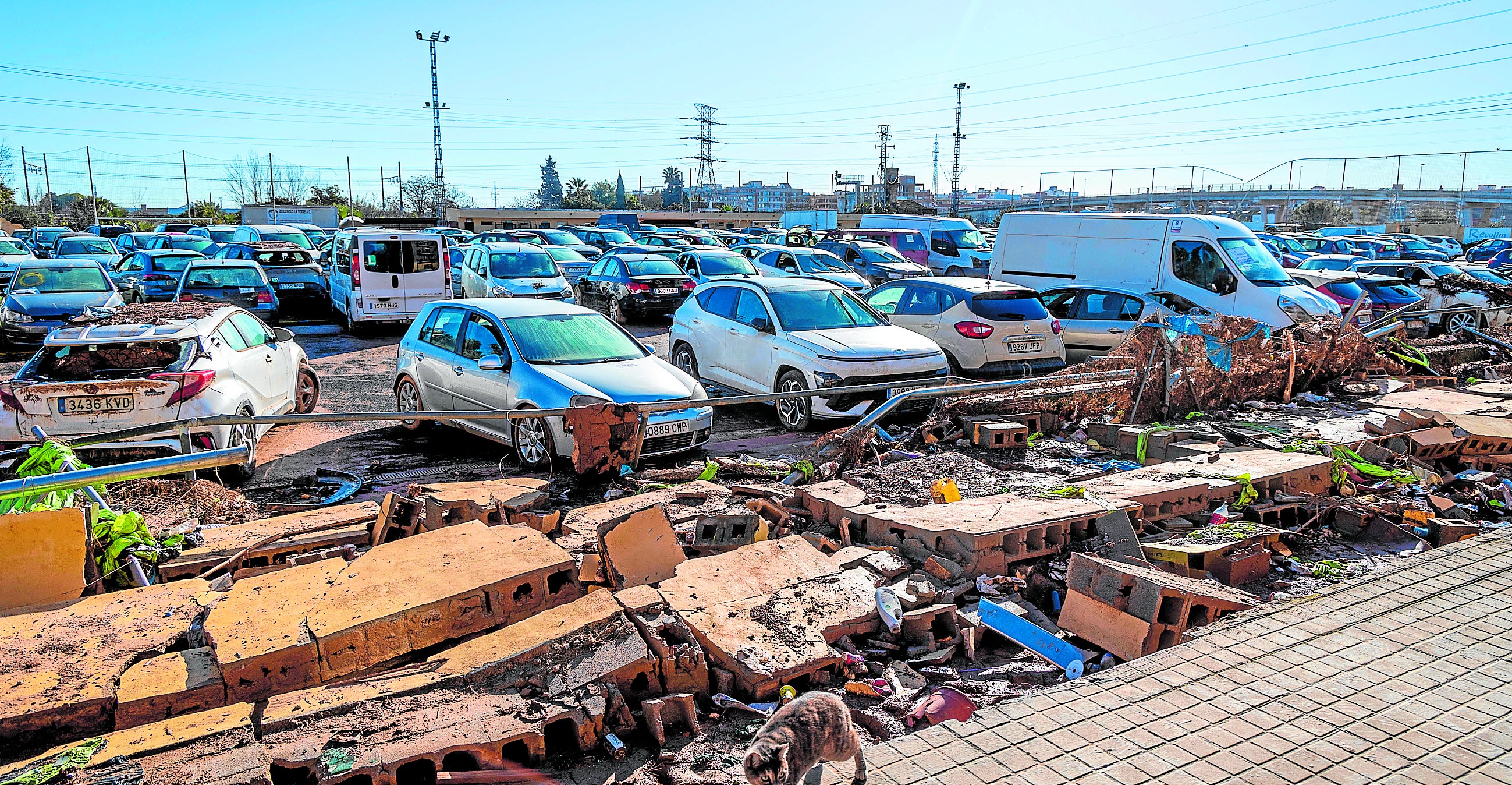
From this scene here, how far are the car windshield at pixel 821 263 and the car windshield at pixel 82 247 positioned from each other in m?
22.2

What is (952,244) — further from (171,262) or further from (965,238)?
(171,262)

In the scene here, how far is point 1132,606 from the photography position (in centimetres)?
474

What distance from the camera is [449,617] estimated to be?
415cm

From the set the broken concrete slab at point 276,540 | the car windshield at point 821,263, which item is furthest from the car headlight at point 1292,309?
the broken concrete slab at point 276,540

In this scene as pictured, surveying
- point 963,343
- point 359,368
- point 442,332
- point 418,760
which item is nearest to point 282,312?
point 359,368

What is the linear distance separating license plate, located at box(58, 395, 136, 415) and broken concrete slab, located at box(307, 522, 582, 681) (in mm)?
3973

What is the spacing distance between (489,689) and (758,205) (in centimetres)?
12579

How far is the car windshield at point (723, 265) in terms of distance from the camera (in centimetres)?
2022

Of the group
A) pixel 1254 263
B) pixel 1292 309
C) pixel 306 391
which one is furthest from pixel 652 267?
pixel 1292 309

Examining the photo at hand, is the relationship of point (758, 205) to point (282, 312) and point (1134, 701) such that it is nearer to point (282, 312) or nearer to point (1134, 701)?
point (282, 312)

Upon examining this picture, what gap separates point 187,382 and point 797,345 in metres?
6.03

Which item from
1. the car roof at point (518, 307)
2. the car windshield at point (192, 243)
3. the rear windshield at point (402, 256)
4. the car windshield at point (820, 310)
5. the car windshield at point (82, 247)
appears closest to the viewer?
the car roof at point (518, 307)

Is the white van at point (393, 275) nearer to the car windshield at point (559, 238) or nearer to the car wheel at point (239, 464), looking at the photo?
the car wheel at point (239, 464)

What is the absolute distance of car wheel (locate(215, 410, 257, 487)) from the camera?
7910mm
